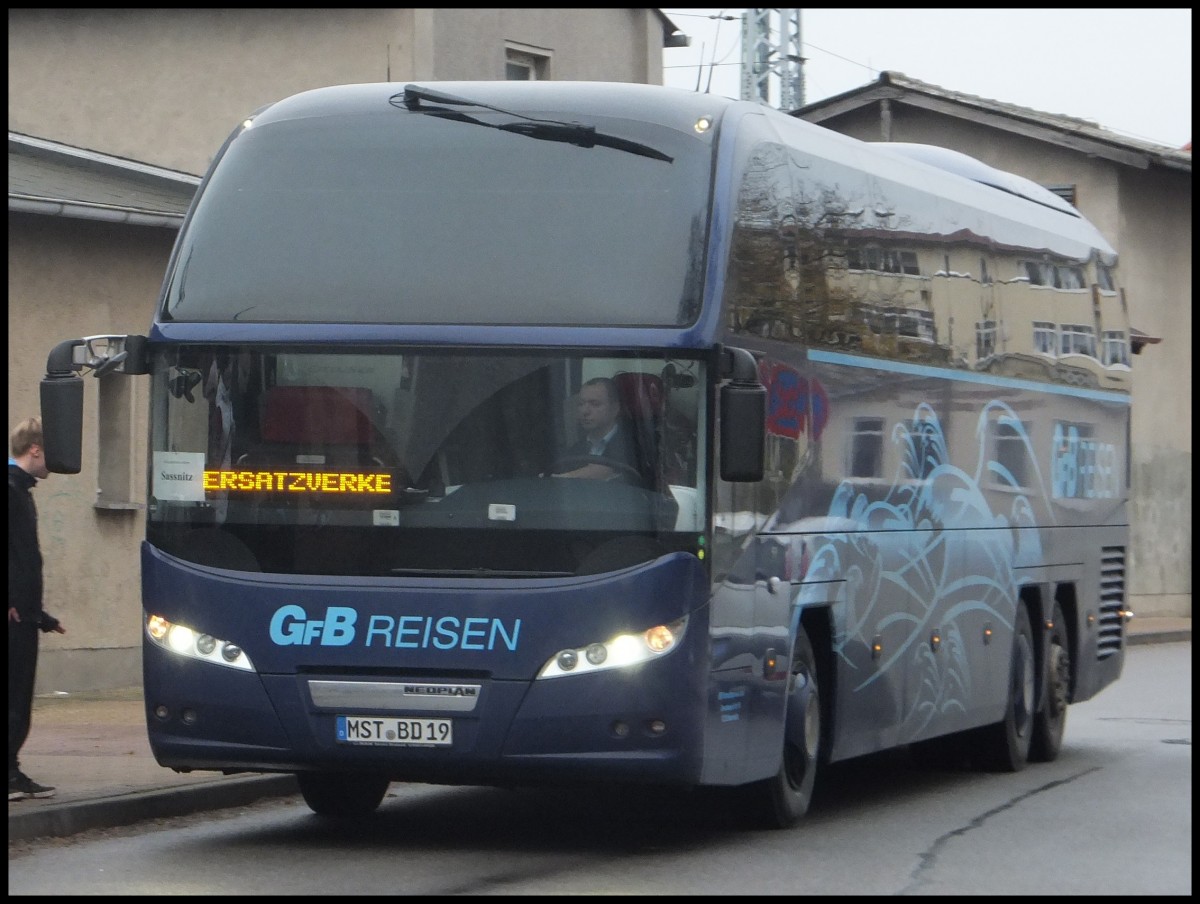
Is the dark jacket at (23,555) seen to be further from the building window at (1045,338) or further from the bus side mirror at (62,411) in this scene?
the building window at (1045,338)

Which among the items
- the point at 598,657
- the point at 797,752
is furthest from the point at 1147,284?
the point at 598,657

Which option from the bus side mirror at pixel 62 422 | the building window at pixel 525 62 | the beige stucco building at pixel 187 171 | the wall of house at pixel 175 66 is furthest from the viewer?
the building window at pixel 525 62

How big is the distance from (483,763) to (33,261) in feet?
33.3

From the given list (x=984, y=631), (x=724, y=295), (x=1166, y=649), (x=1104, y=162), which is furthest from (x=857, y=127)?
(x=724, y=295)

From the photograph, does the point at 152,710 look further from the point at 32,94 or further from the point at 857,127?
the point at 857,127

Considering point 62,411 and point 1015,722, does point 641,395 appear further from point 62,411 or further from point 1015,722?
point 1015,722

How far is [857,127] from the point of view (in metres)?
37.2

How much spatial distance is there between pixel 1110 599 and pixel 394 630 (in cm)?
906

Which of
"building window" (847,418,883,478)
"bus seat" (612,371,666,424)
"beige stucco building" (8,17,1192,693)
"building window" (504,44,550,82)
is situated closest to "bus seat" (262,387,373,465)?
"bus seat" (612,371,666,424)

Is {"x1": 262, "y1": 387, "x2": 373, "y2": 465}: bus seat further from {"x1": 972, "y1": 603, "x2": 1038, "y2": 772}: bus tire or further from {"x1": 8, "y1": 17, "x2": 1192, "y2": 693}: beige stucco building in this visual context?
{"x1": 8, "y1": 17, "x2": 1192, "y2": 693}: beige stucco building

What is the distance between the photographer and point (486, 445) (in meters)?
9.85

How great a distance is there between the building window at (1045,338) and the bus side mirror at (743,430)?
20.2ft

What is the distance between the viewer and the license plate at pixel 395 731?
9742 mm

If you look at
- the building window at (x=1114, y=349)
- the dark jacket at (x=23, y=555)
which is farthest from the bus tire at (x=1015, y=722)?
the dark jacket at (x=23, y=555)
